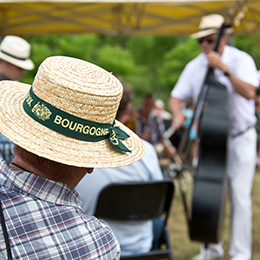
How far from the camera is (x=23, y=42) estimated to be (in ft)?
11.8

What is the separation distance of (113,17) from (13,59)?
127 inches

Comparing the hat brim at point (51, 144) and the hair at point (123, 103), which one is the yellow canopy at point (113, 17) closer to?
the hair at point (123, 103)

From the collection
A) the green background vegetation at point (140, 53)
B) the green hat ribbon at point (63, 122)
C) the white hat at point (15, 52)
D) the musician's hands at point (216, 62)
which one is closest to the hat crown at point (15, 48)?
the white hat at point (15, 52)

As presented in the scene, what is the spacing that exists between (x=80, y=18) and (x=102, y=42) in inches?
Answer: 681

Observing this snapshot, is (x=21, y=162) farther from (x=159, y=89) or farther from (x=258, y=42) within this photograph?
(x=159, y=89)

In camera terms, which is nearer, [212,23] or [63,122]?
[63,122]

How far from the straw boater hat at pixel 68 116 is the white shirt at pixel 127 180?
928 millimetres

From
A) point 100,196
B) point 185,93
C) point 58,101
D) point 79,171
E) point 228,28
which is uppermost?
point 228,28

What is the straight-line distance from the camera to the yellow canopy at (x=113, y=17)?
5531 mm

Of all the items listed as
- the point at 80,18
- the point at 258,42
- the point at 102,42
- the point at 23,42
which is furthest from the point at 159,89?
the point at 23,42

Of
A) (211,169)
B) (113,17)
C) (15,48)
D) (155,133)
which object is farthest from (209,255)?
(113,17)

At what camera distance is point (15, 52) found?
3393 millimetres

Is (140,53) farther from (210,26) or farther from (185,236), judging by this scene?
(210,26)

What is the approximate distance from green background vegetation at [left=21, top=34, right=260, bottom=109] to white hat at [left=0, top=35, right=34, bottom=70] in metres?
12.2
